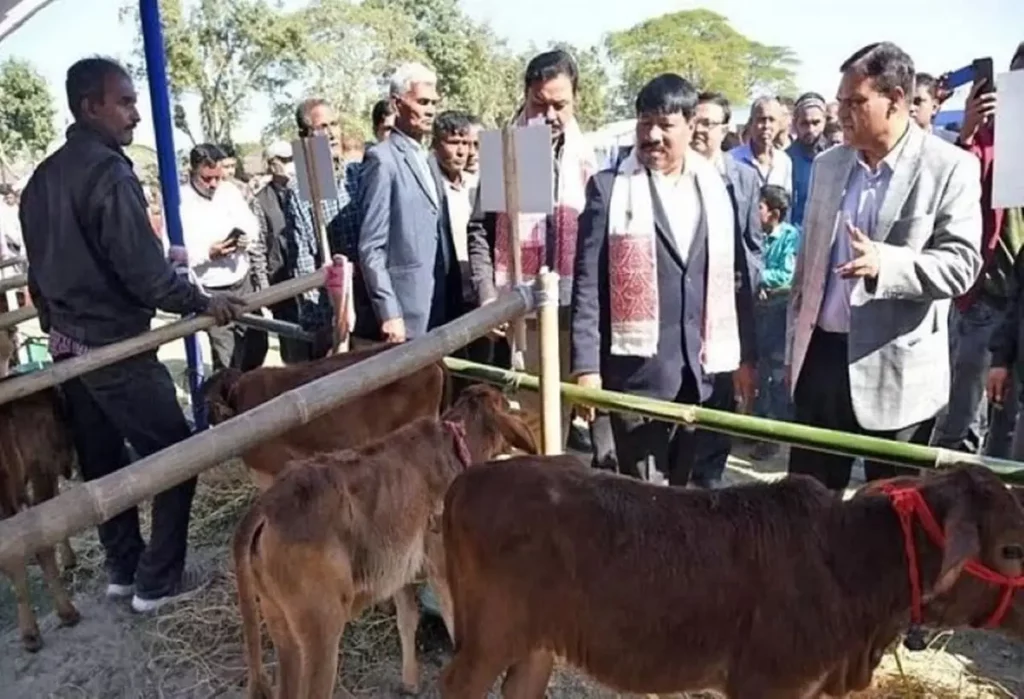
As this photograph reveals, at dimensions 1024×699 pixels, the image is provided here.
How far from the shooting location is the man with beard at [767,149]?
707 cm

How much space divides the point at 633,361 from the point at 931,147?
1277 mm

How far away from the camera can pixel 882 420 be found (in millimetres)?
3062

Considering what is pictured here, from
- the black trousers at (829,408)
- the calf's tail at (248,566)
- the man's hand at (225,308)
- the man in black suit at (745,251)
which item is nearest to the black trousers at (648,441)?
the man in black suit at (745,251)

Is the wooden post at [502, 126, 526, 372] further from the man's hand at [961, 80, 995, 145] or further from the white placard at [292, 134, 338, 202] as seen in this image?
the man's hand at [961, 80, 995, 145]

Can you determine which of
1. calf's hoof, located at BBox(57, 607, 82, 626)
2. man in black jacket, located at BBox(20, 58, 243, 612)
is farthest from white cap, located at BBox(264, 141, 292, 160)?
calf's hoof, located at BBox(57, 607, 82, 626)

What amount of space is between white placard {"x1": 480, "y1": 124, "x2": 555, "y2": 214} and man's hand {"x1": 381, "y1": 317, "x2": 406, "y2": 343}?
1233 mm

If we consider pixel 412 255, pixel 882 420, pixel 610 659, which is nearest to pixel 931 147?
pixel 882 420

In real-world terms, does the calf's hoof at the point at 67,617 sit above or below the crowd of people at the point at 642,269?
below

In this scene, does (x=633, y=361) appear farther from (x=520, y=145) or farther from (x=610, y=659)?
(x=610, y=659)

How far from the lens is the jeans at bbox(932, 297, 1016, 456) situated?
4551 millimetres

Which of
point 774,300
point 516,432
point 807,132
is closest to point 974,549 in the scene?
point 516,432

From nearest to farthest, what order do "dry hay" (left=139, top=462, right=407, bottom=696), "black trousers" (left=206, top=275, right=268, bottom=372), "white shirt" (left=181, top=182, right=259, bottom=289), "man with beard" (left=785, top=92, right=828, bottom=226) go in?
1. "dry hay" (left=139, top=462, right=407, bottom=696)
2. "white shirt" (left=181, top=182, right=259, bottom=289)
3. "black trousers" (left=206, top=275, right=268, bottom=372)
4. "man with beard" (left=785, top=92, right=828, bottom=226)

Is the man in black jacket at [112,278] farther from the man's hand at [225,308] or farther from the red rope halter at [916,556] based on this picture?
the red rope halter at [916,556]

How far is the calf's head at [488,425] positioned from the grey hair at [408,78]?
196cm
